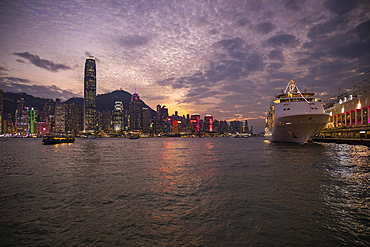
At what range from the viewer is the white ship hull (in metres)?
49.7

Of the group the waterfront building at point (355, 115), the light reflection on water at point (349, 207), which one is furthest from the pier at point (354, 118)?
the light reflection on water at point (349, 207)

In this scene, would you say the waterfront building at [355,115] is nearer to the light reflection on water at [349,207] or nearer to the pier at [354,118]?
the pier at [354,118]

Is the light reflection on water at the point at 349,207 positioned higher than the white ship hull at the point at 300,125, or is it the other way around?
the white ship hull at the point at 300,125

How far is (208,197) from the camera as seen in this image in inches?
461

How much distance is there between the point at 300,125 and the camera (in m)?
52.1

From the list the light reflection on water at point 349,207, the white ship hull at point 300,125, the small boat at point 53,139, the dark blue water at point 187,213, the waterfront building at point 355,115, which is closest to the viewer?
the dark blue water at point 187,213

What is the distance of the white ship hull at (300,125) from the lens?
4972 cm

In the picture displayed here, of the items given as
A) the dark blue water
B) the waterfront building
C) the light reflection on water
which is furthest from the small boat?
the waterfront building

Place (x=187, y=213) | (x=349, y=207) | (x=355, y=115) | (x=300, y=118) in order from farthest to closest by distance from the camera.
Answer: (x=355, y=115)
(x=300, y=118)
(x=349, y=207)
(x=187, y=213)

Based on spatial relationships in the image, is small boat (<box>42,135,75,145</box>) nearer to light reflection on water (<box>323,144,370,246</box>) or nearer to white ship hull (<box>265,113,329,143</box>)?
white ship hull (<box>265,113,329,143</box>)

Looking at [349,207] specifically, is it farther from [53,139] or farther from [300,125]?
[53,139]

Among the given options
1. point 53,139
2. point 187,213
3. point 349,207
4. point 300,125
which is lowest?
point 53,139

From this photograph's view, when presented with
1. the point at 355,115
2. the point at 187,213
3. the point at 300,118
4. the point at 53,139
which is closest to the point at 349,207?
the point at 187,213

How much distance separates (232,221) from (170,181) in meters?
8.34
